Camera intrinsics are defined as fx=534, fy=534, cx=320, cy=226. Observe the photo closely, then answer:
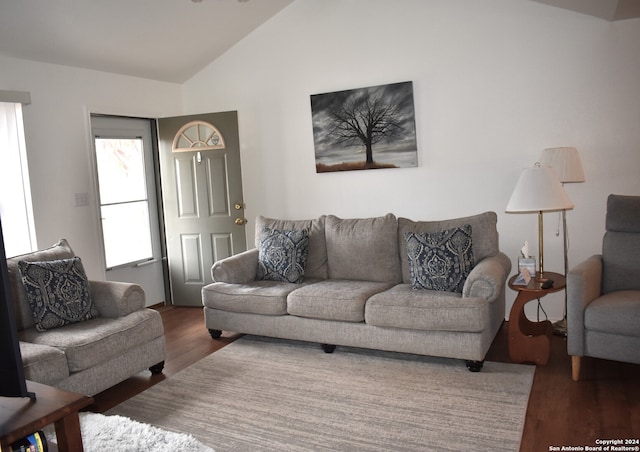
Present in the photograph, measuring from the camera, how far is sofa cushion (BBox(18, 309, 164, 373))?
9.80 ft

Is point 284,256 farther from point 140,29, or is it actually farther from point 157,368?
point 140,29

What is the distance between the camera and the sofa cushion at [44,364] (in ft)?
9.02

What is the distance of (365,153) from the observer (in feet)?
15.5

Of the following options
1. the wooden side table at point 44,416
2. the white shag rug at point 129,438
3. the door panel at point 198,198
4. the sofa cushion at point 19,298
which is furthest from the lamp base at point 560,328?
the sofa cushion at point 19,298

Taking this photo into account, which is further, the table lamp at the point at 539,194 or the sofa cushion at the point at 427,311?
the table lamp at the point at 539,194

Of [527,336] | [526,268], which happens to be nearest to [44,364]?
[527,336]

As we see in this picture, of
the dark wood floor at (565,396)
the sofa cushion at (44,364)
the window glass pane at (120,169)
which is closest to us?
the dark wood floor at (565,396)

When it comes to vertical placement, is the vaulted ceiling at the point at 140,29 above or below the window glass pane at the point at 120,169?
above

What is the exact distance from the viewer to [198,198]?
519 cm

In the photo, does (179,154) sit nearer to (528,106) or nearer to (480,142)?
(480,142)

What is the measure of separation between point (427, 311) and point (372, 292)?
502 mm

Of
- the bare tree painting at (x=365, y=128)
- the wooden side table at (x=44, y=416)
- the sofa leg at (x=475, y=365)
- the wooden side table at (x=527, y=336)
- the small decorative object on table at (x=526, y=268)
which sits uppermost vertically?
the bare tree painting at (x=365, y=128)

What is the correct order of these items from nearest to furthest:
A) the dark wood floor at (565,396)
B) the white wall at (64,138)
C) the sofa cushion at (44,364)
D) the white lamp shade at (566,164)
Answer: the dark wood floor at (565,396) → the sofa cushion at (44,364) → the white lamp shade at (566,164) → the white wall at (64,138)

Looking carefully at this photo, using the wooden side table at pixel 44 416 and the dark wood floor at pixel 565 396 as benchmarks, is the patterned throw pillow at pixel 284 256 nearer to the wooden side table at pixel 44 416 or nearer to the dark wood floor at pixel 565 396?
the dark wood floor at pixel 565 396
